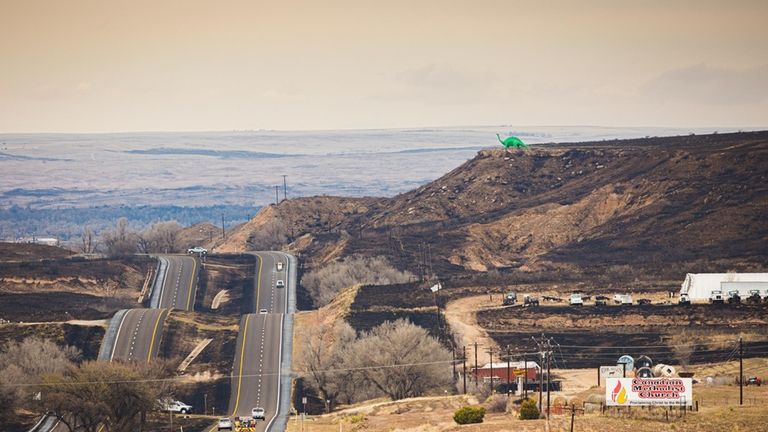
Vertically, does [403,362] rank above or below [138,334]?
above

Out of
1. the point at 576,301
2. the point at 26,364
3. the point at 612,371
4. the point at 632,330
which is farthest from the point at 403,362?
the point at 26,364

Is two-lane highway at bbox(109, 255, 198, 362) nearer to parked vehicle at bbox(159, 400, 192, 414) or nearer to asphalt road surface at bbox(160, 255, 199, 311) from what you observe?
asphalt road surface at bbox(160, 255, 199, 311)

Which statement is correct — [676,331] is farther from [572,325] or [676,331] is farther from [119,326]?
[119,326]

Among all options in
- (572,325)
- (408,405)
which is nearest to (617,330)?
(572,325)

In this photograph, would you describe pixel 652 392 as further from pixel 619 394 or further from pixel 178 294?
pixel 178 294

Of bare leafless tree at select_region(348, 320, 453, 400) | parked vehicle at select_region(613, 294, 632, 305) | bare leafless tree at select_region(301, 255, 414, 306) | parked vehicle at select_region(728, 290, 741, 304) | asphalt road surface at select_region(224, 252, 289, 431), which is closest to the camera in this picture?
bare leafless tree at select_region(348, 320, 453, 400)

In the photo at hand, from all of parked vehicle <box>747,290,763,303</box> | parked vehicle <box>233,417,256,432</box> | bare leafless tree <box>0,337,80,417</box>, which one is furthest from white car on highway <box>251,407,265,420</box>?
parked vehicle <box>747,290,763,303</box>

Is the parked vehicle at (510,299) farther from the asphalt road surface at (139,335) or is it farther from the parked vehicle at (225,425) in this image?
the parked vehicle at (225,425)

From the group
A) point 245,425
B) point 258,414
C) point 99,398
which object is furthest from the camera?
point 258,414

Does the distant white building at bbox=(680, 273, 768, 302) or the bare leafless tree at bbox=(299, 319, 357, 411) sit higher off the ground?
the distant white building at bbox=(680, 273, 768, 302)
